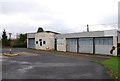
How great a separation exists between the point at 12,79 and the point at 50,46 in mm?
24992

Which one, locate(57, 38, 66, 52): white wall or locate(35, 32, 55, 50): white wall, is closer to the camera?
locate(57, 38, 66, 52): white wall

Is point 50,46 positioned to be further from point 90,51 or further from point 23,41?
point 23,41

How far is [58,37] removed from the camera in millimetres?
32250

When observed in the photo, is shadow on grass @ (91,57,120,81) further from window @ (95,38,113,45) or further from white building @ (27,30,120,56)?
window @ (95,38,113,45)

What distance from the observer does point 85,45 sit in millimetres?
27125

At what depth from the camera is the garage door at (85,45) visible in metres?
26.3

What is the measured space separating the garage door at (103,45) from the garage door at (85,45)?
1257 millimetres

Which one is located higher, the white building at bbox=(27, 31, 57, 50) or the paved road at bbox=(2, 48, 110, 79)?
the white building at bbox=(27, 31, 57, 50)

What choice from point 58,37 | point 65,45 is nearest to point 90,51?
point 65,45

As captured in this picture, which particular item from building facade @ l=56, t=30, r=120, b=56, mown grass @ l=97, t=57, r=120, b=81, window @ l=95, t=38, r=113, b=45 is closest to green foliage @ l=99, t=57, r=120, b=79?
mown grass @ l=97, t=57, r=120, b=81

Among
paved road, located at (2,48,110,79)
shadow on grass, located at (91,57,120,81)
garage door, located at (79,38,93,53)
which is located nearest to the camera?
paved road, located at (2,48,110,79)

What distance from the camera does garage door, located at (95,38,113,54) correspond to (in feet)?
77.5

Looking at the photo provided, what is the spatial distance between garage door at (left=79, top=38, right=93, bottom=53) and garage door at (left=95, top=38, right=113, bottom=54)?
1257mm

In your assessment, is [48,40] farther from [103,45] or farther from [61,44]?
[103,45]
